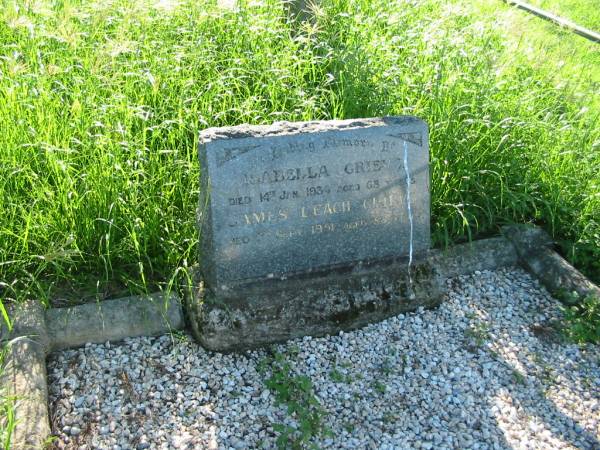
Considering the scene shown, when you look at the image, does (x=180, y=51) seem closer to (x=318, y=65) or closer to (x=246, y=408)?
(x=318, y=65)

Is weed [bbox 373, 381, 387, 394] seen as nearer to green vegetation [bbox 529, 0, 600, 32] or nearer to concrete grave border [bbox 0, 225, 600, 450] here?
concrete grave border [bbox 0, 225, 600, 450]

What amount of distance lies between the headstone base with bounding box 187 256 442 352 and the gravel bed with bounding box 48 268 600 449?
6cm

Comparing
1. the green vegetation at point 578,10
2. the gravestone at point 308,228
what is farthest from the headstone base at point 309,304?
the green vegetation at point 578,10

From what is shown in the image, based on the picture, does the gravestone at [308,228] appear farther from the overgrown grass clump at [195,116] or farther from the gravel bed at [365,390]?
the overgrown grass clump at [195,116]

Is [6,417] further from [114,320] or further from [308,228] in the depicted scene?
[308,228]

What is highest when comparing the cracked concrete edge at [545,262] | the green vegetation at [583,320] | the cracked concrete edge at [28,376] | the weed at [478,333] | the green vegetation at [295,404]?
the cracked concrete edge at [28,376]

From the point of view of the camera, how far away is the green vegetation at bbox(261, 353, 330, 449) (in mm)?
2621

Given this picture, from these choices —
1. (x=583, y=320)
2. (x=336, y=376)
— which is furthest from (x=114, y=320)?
(x=583, y=320)

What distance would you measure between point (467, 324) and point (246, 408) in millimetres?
1320

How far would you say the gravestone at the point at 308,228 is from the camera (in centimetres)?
300

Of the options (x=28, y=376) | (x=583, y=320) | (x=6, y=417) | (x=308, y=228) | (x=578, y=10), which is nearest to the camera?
(x=6, y=417)

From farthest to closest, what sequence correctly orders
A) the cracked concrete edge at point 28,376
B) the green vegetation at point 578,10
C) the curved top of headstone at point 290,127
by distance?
the green vegetation at point 578,10 < the curved top of headstone at point 290,127 < the cracked concrete edge at point 28,376

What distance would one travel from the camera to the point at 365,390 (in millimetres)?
2980

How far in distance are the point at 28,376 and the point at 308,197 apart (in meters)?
1.46
